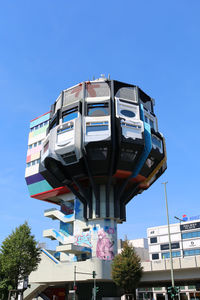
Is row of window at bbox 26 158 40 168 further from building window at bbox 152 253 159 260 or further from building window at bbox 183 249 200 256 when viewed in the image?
building window at bbox 152 253 159 260

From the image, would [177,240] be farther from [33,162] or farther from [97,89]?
[97,89]

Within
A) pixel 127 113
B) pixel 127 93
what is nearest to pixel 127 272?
pixel 127 113

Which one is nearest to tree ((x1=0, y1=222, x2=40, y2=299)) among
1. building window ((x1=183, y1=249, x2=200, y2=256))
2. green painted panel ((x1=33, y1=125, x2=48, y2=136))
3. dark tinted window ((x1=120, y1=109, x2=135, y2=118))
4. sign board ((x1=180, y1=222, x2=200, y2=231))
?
dark tinted window ((x1=120, y1=109, x2=135, y2=118))

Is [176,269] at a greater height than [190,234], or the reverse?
[190,234]

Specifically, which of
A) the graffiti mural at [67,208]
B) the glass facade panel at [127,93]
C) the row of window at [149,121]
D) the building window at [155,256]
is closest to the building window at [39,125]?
the graffiti mural at [67,208]

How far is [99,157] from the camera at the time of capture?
2174 inches

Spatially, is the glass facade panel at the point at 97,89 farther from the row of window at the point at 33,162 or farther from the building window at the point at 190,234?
the building window at the point at 190,234

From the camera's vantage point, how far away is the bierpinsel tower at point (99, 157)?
2178 inches

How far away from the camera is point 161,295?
111500 millimetres

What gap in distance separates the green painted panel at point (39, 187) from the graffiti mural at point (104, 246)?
17.3 metres

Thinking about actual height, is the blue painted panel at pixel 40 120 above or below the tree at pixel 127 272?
above

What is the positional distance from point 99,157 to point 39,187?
2198 centimetres

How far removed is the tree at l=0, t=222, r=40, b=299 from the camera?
141 ft

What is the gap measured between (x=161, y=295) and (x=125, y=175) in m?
72.3
